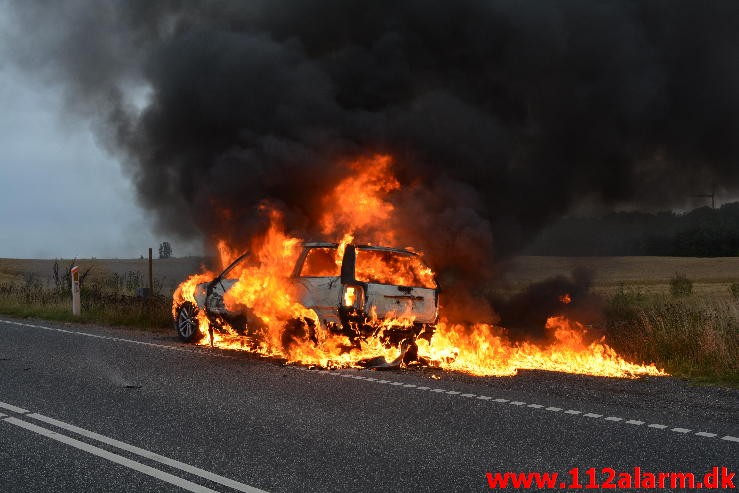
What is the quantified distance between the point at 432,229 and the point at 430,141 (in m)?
2.29

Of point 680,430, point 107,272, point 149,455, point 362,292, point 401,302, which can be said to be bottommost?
point 680,430

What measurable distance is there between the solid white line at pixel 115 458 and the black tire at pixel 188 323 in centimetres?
594

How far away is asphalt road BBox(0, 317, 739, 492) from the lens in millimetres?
4633

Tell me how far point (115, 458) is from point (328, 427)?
172 cm

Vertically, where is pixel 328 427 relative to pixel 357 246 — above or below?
below

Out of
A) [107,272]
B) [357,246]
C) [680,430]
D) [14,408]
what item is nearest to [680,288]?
[357,246]

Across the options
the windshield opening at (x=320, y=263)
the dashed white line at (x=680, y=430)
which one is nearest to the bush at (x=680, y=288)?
the windshield opening at (x=320, y=263)

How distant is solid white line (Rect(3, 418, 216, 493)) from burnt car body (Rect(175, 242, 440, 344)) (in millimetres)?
4150

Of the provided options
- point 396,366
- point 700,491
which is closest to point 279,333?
point 396,366

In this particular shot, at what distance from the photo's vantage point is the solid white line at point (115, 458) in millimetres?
4371

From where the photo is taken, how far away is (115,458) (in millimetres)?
4930

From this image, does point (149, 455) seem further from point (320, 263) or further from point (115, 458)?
point (320, 263)

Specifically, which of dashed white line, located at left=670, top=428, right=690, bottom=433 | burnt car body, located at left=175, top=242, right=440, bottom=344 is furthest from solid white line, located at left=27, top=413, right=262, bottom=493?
burnt car body, located at left=175, top=242, right=440, bottom=344

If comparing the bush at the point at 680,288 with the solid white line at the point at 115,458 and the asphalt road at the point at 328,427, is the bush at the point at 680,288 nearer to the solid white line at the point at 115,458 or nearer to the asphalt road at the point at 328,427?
the asphalt road at the point at 328,427
